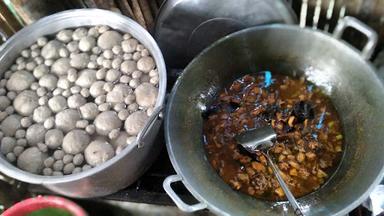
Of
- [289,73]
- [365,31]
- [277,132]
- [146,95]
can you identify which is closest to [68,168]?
[146,95]

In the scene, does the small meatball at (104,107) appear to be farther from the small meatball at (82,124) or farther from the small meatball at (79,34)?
the small meatball at (79,34)

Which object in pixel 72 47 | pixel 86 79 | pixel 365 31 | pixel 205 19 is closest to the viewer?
pixel 365 31

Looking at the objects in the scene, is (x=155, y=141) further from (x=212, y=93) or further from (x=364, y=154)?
(x=364, y=154)

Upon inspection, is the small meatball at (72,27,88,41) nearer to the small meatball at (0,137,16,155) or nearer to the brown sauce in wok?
the small meatball at (0,137,16,155)

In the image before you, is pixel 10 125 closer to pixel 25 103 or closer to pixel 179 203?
pixel 25 103

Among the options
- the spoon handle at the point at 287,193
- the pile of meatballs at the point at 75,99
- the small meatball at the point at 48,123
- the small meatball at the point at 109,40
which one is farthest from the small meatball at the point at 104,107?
the spoon handle at the point at 287,193

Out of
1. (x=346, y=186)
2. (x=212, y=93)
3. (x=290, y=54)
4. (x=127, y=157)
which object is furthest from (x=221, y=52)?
(x=346, y=186)

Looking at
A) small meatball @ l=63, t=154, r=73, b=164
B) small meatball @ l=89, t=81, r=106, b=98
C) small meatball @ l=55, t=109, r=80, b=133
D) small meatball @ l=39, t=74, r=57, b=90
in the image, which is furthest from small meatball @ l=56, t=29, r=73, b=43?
small meatball @ l=63, t=154, r=73, b=164
